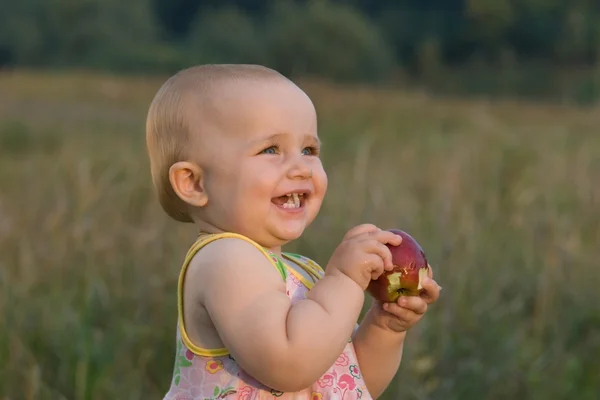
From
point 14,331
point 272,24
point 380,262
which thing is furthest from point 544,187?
point 272,24

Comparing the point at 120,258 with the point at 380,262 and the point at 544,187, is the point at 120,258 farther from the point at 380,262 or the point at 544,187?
the point at 544,187

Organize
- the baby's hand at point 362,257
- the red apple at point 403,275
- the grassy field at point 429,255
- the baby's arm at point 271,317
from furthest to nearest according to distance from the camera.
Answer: the grassy field at point 429,255 → the red apple at point 403,275 → the baby's hand at point 362,257 → the baby's arm at point 271,317

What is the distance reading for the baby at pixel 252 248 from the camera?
1.72m

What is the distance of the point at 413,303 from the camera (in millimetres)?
1970

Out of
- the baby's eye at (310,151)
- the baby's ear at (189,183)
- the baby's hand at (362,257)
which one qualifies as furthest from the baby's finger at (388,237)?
the baby's ear at (189,183)

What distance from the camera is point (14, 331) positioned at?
3184 millimetres

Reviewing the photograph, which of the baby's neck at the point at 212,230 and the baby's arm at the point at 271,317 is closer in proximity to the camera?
the baby's arm at the point at 271,317

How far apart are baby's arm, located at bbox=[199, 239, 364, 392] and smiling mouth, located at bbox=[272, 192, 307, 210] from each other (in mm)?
127

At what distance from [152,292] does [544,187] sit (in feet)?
8.95

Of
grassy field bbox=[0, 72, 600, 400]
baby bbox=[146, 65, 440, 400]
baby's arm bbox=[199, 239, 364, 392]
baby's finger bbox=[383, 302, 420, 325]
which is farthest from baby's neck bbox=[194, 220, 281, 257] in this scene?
grassy field bbox=[0, 72, 600, 400]

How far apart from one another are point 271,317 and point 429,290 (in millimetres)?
422

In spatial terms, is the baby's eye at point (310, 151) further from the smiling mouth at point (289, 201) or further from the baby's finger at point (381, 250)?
the baby's finger at point (381, 250)

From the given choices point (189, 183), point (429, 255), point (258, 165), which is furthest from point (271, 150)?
point (429, 255)

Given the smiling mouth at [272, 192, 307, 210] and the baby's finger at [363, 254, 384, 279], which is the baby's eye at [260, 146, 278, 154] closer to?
the smiling mouth at [272, 192, 307, 210]
